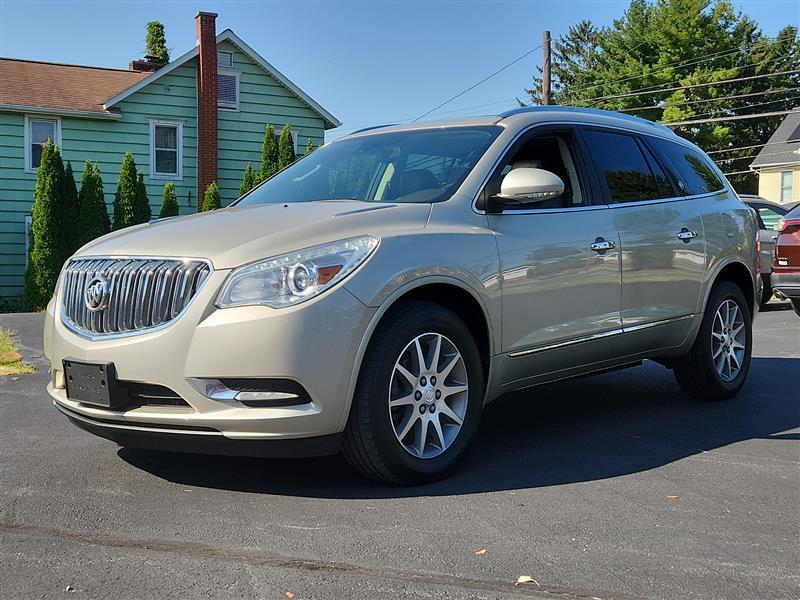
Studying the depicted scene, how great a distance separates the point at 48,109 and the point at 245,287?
60.0 ft

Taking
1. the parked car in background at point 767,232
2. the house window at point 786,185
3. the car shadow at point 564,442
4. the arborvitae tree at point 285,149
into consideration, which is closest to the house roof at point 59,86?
the arborvitae tree at point 285,149

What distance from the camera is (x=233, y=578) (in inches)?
121

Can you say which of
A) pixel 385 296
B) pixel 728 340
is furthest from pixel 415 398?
pixel 728 340

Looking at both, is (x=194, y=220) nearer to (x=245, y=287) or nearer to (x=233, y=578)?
(x=245, y=287)

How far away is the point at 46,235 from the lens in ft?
59.5

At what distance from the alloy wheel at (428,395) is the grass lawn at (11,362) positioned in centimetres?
525

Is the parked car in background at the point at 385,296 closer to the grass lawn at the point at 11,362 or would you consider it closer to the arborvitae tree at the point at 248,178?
the grass lawn at the point at 11,362

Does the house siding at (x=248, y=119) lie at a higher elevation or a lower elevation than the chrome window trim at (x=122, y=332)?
higher

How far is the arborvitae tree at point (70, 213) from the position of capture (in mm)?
18453

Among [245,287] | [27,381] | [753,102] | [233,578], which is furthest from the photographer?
[753,102]

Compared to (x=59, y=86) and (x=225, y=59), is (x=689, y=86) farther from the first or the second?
(x=59, y=86)

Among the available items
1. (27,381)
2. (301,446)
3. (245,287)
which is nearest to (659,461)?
(301,446)

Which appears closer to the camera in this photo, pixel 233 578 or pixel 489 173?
pixel 233 578

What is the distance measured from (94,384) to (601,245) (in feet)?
9.26
